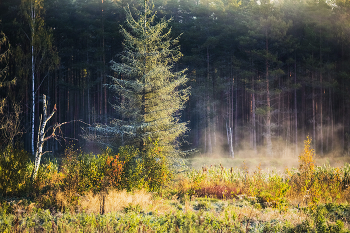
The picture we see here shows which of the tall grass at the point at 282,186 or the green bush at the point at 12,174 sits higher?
the green bush at the point at 12,174

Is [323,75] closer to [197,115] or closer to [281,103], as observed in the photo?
[281,103]

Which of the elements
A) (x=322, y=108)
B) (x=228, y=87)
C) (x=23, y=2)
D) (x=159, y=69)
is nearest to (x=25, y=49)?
(x=23, y=2)

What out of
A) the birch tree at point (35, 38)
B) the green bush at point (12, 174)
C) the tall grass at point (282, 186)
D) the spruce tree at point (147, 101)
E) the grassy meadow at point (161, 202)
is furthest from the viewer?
the birch tree at point (35, 38)

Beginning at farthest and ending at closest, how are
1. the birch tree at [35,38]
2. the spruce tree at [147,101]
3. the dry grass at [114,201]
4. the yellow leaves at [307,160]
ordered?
1. the birch tree at [35,38]
2. the spruce tree at [147,101]
3. the yellow leaves at [307,160]
4. the dry grass at [114,201]

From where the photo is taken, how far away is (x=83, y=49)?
931 inches

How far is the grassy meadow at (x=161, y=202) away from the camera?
4.99 meters

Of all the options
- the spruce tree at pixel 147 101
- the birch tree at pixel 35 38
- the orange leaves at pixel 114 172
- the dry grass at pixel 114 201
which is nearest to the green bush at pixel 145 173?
the orange leaves at pixel 114 172

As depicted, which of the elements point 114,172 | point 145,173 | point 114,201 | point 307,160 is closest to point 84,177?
point 114,172

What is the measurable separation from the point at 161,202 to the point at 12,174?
4.52 meters

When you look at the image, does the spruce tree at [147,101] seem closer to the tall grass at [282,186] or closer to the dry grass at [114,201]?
the tall grass at [282,186]

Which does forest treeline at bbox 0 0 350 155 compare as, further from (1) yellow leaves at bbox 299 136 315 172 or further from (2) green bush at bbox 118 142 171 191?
(2) green bush at bbox 118 142 171 191

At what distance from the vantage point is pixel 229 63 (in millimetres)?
24406

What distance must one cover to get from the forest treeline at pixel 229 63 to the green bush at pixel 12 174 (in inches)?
532

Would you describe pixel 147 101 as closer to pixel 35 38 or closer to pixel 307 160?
pixel 307 160
